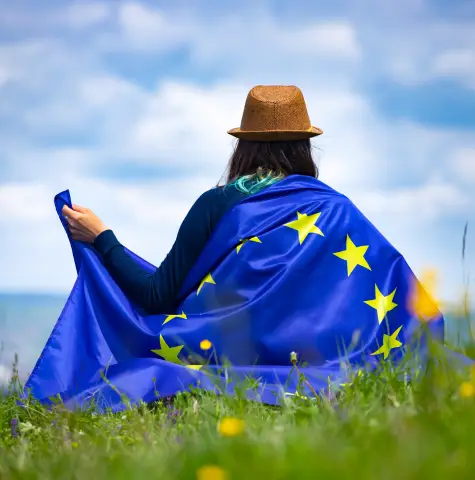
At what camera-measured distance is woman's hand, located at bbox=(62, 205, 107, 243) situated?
4562 mm

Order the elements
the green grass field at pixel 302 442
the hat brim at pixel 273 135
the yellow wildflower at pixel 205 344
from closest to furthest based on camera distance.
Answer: the green grass field at pixel 302 442 < the yellow wildflower at pixel 205 344 < the hat brim at pixel 273 135

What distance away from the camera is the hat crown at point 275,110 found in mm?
4363

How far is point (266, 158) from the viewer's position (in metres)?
4.39

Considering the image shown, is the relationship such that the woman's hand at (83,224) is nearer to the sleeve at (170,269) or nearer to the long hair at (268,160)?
the sleeve at (170,269)

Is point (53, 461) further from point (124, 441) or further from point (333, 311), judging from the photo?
point (333, 311)

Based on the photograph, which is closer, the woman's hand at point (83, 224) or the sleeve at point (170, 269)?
the sleeve at point (170, 269)

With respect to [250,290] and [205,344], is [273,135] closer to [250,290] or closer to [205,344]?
[250,290]

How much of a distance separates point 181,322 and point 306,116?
1.36 metres

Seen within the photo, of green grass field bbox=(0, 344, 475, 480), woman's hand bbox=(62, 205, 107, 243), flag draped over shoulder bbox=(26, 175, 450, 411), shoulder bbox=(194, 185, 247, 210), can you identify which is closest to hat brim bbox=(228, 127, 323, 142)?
flag draped over shoulder bbox=(26, 175, 450, 411)

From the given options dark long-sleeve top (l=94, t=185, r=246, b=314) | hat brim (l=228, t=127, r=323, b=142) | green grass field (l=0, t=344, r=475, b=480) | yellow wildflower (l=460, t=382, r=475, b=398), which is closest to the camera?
green grass field (l=0, t=344, r=475, b=480)

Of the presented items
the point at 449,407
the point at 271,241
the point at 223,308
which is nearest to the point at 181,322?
the point at 223,308

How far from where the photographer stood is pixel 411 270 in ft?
14.5

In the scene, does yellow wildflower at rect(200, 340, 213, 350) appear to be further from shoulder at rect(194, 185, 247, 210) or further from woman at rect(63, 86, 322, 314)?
shoulder at rect(194, 185, 247, 210)

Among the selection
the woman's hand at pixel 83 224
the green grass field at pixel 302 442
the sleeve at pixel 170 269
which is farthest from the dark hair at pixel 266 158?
the green grass field at pixel 302 442
